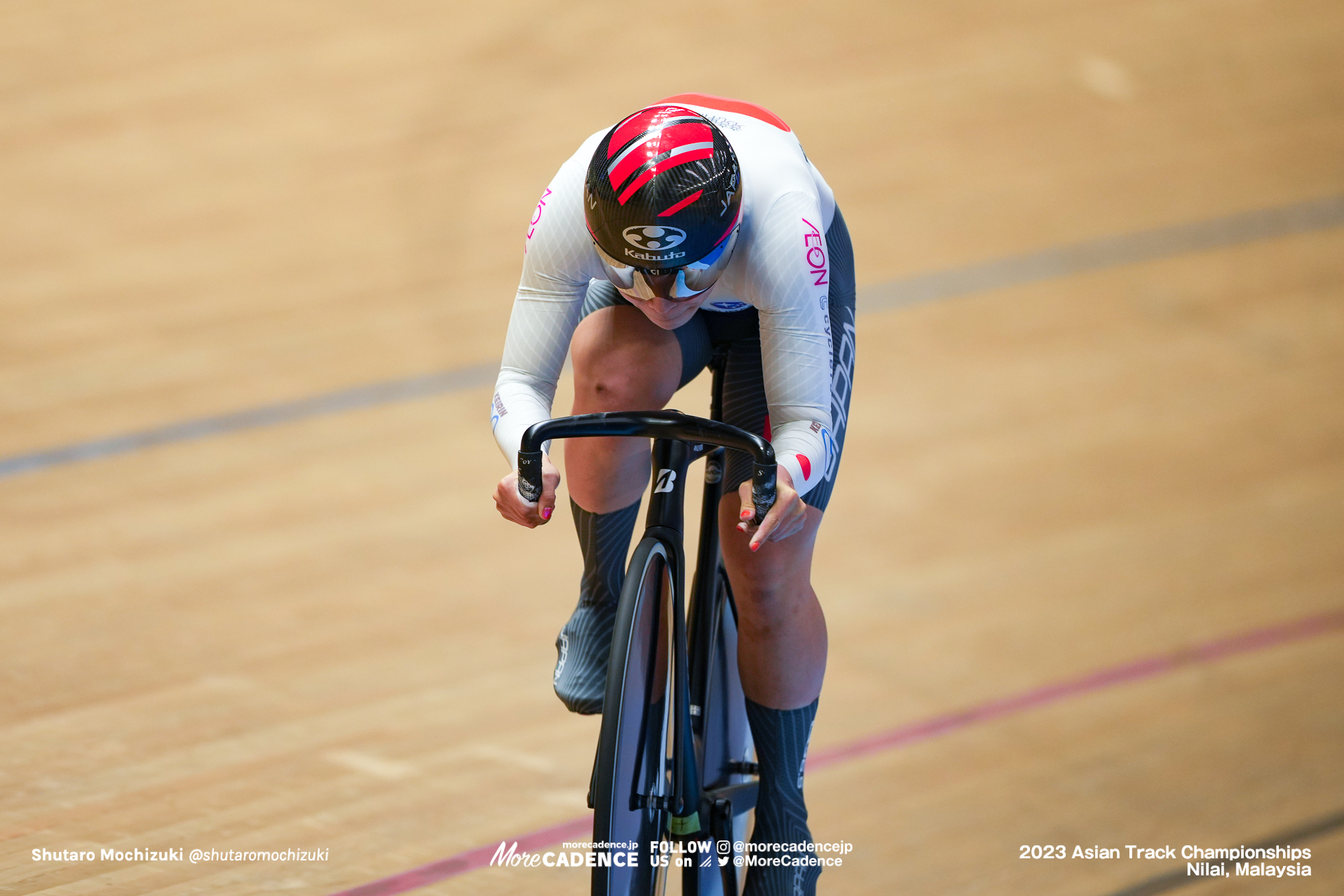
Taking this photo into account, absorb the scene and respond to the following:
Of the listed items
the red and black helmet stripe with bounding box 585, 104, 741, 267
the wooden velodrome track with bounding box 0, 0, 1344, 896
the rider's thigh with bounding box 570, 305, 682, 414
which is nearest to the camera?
the red and black helmet stripe with bounding box 585, 104, 741, 267

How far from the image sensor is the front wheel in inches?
70.5

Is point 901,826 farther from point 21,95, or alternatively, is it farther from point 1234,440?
point 21,95

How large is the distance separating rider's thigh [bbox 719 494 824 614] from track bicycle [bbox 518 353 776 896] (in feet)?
0.13

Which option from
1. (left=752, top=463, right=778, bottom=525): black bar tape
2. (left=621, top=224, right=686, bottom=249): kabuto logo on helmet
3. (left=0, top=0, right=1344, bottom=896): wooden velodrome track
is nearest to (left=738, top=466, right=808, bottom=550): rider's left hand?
(left=752, top=463, right=778, bottom=525): black bar tape

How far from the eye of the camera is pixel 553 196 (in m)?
1.82

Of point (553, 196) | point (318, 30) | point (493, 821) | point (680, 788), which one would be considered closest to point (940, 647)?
point (493, 821)

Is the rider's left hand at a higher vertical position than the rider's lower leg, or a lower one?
lower

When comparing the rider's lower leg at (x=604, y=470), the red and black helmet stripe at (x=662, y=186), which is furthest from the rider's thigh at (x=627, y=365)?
the red and black helmet stripe at (x=662, y=186)

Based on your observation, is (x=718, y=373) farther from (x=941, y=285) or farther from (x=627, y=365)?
(x=941, y=285)

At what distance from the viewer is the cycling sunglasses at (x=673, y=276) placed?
1669mm

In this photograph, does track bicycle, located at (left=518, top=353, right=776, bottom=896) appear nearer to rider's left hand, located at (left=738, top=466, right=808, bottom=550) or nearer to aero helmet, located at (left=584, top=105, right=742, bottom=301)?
rider's left hand, located at (left=738, top=466, right=808, bottom=550)

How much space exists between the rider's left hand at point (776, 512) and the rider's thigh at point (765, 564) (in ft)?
0.68

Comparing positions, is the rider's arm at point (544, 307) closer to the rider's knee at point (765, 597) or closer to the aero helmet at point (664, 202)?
the aero helmet at point (664, 202)

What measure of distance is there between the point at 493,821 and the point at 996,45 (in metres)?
4.17
